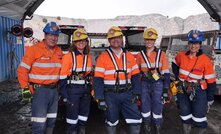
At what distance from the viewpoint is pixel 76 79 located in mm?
3979

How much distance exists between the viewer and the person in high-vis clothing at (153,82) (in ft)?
13.9

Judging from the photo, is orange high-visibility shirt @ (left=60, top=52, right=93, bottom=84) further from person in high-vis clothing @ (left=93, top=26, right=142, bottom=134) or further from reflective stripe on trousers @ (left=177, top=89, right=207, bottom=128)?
reflective stripe on trousers @ (left=177, top=89, right=207, bottom=128)

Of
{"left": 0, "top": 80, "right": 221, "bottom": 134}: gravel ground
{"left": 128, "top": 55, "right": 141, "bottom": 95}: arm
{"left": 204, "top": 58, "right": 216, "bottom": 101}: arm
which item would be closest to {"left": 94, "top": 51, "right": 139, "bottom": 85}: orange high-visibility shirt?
{"left": 128, "top": 55, "right": 141, "bottom": 95}: arm

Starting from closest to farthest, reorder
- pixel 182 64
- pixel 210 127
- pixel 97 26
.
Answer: pixel 182 64
pixel 210 127
pixel 97 26

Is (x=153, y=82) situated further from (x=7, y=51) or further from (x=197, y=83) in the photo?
(x=7, y=51)

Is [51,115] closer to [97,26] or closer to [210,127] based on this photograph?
[210,127]

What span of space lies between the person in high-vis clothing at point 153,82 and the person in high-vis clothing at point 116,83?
0.36 meters

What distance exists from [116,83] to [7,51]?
840cm

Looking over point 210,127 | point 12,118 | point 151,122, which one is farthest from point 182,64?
point 12,118

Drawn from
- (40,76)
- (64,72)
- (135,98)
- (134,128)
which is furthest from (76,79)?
(134,128)

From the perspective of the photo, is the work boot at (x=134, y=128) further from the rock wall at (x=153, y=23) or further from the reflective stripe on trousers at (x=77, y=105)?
the rock wall at (x=153, y=23)

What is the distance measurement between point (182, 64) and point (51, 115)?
2.50 meters

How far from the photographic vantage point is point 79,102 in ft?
13.4

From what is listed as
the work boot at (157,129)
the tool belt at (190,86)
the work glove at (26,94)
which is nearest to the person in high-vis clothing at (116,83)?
the work boot at (157,129)
